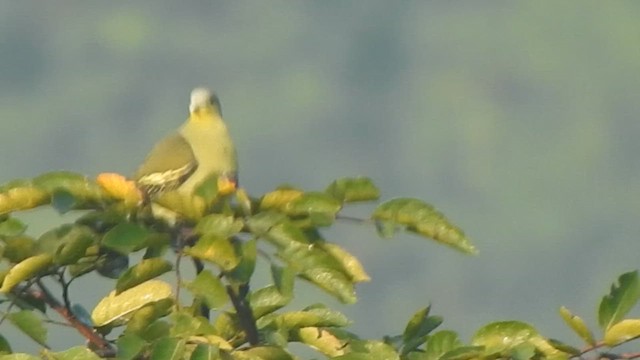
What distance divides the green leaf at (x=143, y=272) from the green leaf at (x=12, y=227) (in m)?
0.25

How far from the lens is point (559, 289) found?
5234 cm

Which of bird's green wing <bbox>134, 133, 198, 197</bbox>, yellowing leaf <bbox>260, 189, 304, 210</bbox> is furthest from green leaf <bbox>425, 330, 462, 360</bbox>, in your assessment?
bird's green wing <bbox>134, 133, 198, 197</bbox>

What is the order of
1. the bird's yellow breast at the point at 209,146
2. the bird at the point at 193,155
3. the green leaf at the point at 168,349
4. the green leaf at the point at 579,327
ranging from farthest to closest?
the bird's yellow breast at the point at 209,146 < the bird at the point at 193,155 < the green leaf at the point at 579,327 < the green leaf at the point at 168,349

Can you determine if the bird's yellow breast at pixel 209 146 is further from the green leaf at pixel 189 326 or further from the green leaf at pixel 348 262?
the green leaf at pixel 189 326

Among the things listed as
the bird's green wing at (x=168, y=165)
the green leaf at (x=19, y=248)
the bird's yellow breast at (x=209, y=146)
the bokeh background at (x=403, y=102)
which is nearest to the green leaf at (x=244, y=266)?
the green leaf at (x=19, y=248)

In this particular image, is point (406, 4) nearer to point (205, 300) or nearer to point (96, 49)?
point (96, 49)

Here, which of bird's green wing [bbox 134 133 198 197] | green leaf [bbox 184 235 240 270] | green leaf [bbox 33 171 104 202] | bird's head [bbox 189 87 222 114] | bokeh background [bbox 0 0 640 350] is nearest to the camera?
green leaf [bbox 184 235 240 270]

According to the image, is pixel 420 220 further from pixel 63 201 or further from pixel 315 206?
pixel 63 201

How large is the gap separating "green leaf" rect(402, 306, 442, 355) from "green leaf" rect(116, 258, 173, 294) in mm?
507

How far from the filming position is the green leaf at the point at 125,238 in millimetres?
4156

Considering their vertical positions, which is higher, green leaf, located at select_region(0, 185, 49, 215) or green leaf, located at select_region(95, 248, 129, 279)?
green leaf, located at select_region(0, 185, 49, 215)

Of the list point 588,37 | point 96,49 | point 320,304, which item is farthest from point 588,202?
point 320,304

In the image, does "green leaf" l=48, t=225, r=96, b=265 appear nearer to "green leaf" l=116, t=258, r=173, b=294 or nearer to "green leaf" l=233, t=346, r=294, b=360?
"green leaf" l=116, t=258, r=173, b=294

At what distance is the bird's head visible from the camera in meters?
6.25
